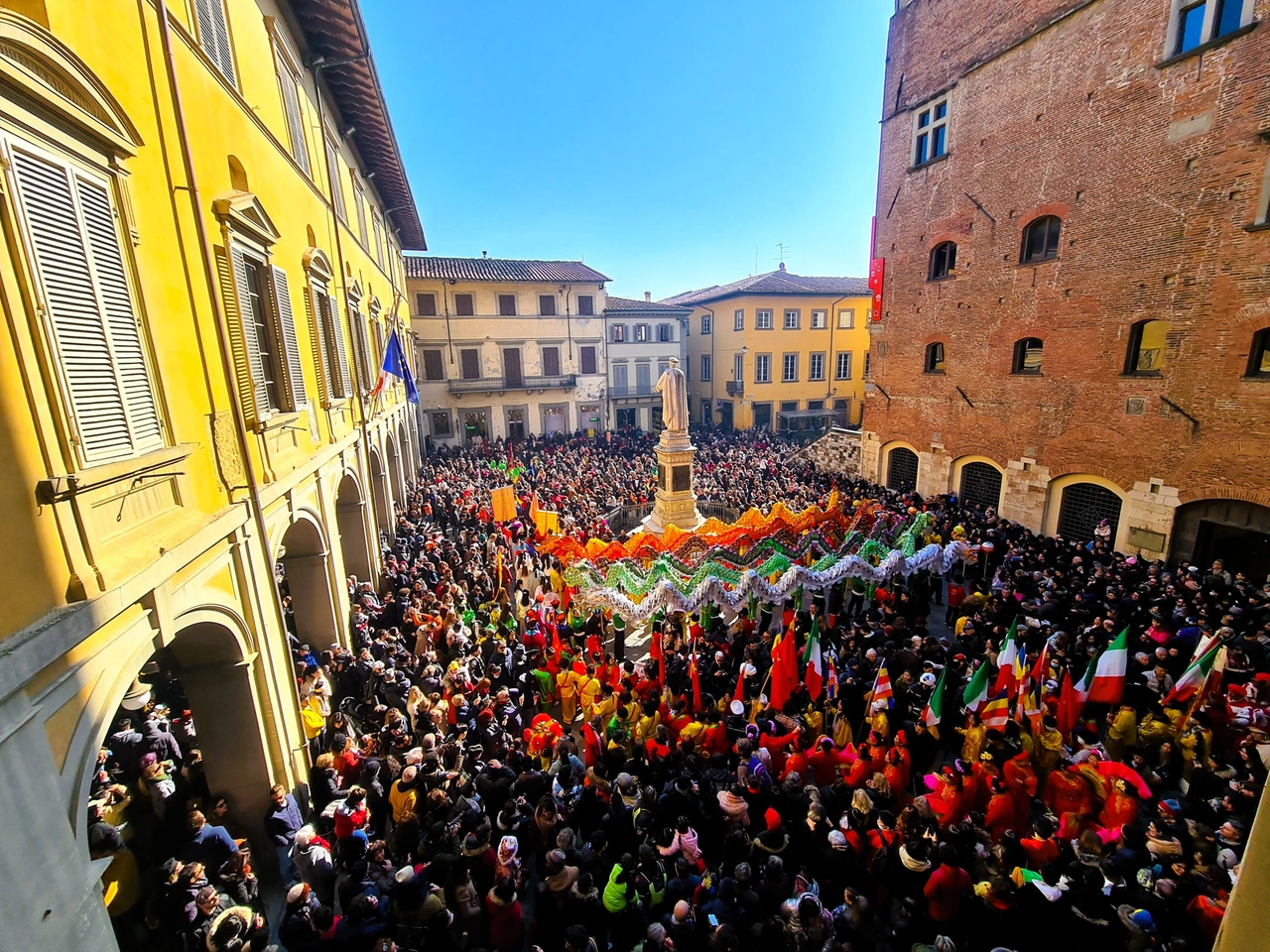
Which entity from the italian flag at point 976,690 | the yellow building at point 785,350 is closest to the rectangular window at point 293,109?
the italian flag at point 976,690

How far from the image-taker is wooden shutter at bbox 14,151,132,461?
11.4 ft

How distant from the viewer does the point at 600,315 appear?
33.4 meters

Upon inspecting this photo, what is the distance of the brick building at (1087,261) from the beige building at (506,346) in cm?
1827

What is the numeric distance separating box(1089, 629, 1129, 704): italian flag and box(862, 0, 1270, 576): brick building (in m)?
7.01

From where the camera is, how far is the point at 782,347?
34562mm

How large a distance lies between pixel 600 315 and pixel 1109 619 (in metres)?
28.9

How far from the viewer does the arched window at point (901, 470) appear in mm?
18969

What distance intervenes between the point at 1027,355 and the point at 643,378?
75.9 ft

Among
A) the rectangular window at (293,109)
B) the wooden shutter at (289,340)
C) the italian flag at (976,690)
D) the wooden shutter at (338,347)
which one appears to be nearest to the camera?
the italian flag at (976,690)

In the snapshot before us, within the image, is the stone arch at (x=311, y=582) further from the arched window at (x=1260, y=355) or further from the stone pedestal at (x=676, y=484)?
the arched window at (x=1260, y=355)

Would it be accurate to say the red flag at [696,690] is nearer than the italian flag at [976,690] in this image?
No

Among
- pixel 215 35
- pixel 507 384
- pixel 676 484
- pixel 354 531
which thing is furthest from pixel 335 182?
pixel 507 384

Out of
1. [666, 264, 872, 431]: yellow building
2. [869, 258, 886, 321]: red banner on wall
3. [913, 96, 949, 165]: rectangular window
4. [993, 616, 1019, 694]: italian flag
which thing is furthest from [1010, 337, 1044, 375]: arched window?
[666, 264, 872, 431]: yellow building

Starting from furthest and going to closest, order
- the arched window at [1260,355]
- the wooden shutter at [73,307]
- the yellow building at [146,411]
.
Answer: the arched window at [1260,355] < the wooden shutter at [73,307] < the yellow building at [146,411]
